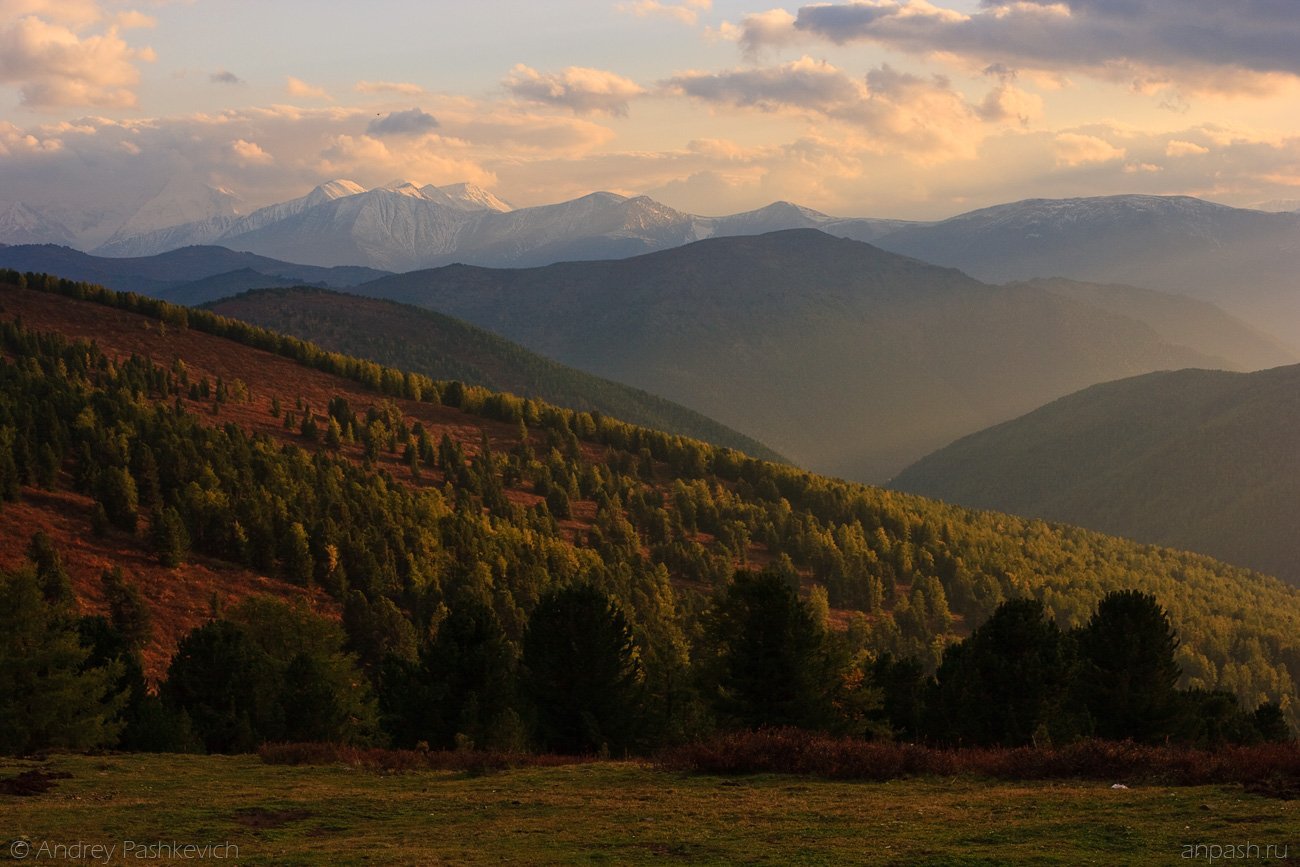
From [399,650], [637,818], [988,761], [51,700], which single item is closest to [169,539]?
[399,650]

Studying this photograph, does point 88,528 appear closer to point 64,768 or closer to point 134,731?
point 134,731

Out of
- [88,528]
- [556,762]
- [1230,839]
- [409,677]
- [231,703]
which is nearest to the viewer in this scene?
[1230,839]

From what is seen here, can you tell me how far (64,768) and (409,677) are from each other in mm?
23071

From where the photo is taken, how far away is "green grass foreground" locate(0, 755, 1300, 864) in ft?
86.3

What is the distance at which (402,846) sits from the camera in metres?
27.9

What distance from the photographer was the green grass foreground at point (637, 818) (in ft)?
86.3

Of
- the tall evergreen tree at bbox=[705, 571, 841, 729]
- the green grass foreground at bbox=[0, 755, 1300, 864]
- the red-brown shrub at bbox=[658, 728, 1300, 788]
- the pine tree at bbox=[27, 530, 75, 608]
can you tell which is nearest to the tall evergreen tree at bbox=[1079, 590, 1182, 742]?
the tall evergreen tree at bbox=[705, 571, 841, 729]

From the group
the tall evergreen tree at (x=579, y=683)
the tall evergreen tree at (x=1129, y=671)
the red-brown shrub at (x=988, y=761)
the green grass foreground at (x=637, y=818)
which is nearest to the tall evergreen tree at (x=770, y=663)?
the tall evergreen tree at (x=579, y=683)

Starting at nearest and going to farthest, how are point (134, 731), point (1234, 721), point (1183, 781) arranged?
point (1183, 781) < point (134, 731) < point (1234, 721)

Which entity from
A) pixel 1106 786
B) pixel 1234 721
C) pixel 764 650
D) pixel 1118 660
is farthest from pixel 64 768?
pixel 1234 721

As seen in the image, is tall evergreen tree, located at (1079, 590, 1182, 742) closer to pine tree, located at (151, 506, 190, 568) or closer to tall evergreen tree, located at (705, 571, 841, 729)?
tall evergreen tree, located at (705, 571, 841, 729)

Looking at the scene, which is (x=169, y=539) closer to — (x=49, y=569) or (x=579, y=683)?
(x=49, y=569)

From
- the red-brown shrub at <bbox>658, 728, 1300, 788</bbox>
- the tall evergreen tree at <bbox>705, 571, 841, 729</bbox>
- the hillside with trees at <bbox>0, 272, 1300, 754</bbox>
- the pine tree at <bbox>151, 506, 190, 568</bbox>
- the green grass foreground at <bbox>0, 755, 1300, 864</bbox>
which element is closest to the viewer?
the green grass foreground at <bbox>0, 755, 1300, 864</bbox>

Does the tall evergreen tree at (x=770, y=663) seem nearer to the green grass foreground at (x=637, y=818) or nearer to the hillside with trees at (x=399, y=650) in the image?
the hillside with trees at (x=399, y=650)
